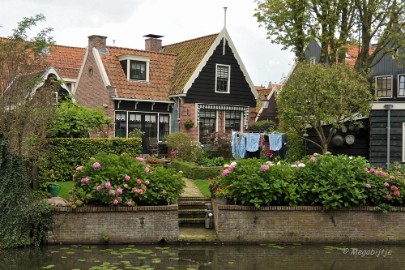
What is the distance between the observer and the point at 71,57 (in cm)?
3828

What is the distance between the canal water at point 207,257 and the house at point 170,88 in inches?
580

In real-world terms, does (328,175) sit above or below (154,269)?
above

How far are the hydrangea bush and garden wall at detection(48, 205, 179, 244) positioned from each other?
5.74 ft

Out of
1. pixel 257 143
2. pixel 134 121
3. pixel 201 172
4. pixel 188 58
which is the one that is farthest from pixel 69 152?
pixel 188 58

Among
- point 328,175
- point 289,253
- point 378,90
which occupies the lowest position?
point 289,253

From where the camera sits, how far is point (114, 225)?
593 inches

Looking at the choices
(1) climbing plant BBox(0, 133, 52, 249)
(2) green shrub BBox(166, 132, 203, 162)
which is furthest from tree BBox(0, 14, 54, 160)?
(2) green shrub BBox(166, 132, 203, 162)

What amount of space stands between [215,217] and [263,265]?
12.0ft

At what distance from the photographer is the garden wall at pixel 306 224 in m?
15.5

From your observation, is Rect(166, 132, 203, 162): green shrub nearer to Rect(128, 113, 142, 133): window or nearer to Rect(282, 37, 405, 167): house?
Rect(128, 113, 142, 133): window

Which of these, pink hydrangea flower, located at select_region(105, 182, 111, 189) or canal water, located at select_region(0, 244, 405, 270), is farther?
pink hydrangea flower, located at select_region(105, 182, 111, 189)

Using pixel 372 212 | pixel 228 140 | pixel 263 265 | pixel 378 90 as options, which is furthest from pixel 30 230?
pixel 378 90

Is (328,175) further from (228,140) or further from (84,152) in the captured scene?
(228,140)

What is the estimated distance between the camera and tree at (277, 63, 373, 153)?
74.3ft
